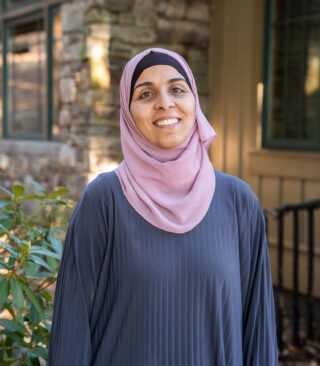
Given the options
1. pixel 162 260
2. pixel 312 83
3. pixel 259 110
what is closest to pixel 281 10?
pixel 312 83

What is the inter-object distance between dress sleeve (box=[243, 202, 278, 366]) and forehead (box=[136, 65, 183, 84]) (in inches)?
20.1

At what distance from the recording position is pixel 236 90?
550cm

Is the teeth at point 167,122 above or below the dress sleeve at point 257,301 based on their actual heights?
above

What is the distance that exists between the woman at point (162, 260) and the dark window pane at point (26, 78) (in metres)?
5.40

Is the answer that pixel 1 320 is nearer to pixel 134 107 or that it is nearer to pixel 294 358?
pixel 134 107

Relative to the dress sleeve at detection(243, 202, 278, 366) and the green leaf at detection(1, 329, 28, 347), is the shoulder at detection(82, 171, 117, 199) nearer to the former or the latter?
the dress sleeve at detection(243, 202, 278, 366)

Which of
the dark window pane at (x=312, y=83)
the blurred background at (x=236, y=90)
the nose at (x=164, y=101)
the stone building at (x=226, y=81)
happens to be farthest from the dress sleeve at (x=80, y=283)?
the dark window pane at (x=312, y=83)

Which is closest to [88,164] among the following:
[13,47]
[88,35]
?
[88,35]

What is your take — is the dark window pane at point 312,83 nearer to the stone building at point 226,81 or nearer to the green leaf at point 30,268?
the stone building at point 226,81

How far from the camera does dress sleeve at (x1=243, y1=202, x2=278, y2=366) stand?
Answer: 174cm

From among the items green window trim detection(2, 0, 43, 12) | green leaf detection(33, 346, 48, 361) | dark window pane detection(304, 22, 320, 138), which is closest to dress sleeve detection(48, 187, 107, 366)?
green leaf detection(33, 346, 48, 361)

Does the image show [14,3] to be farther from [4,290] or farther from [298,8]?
[4,290]

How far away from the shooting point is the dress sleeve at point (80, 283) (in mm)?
1617

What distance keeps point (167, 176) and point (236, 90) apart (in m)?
3.98
